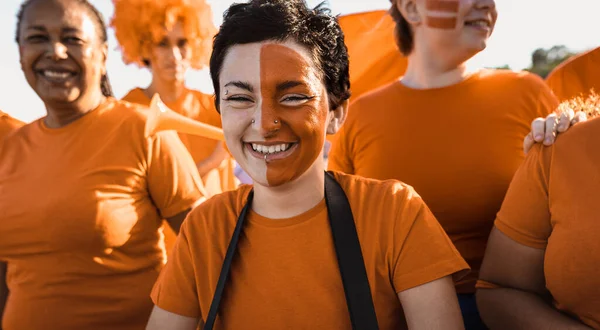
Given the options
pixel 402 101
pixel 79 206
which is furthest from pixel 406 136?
pixel 79 206

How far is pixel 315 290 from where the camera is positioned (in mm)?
1693

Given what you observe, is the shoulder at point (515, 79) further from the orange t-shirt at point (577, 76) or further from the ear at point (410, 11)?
the ear at point (410, 11)

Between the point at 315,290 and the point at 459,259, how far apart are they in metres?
0.35

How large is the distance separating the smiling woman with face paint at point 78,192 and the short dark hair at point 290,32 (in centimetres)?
72

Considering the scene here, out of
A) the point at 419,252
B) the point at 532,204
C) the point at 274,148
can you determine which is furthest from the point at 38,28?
the point at 532,204

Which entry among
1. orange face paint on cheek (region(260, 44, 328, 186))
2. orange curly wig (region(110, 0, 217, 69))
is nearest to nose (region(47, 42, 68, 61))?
orange face paint on cheek (region(260, 44, 328, 186))

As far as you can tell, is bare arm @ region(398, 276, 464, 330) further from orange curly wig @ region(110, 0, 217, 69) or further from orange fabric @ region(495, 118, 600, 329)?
orange curly wig @ region(110, 0, 217, 69)

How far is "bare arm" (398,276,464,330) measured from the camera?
1597mm

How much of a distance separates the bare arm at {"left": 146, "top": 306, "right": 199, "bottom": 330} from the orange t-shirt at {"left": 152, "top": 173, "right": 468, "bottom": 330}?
0.02 meters

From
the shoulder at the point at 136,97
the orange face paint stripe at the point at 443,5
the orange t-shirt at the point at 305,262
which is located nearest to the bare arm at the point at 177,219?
the orange t-shirt at the point at 305,262

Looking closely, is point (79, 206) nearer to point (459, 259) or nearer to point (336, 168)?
point (336, 168)

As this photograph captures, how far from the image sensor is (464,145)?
7.85 feet

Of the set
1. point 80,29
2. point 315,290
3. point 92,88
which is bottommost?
point 315,290

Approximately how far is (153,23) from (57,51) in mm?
2031
